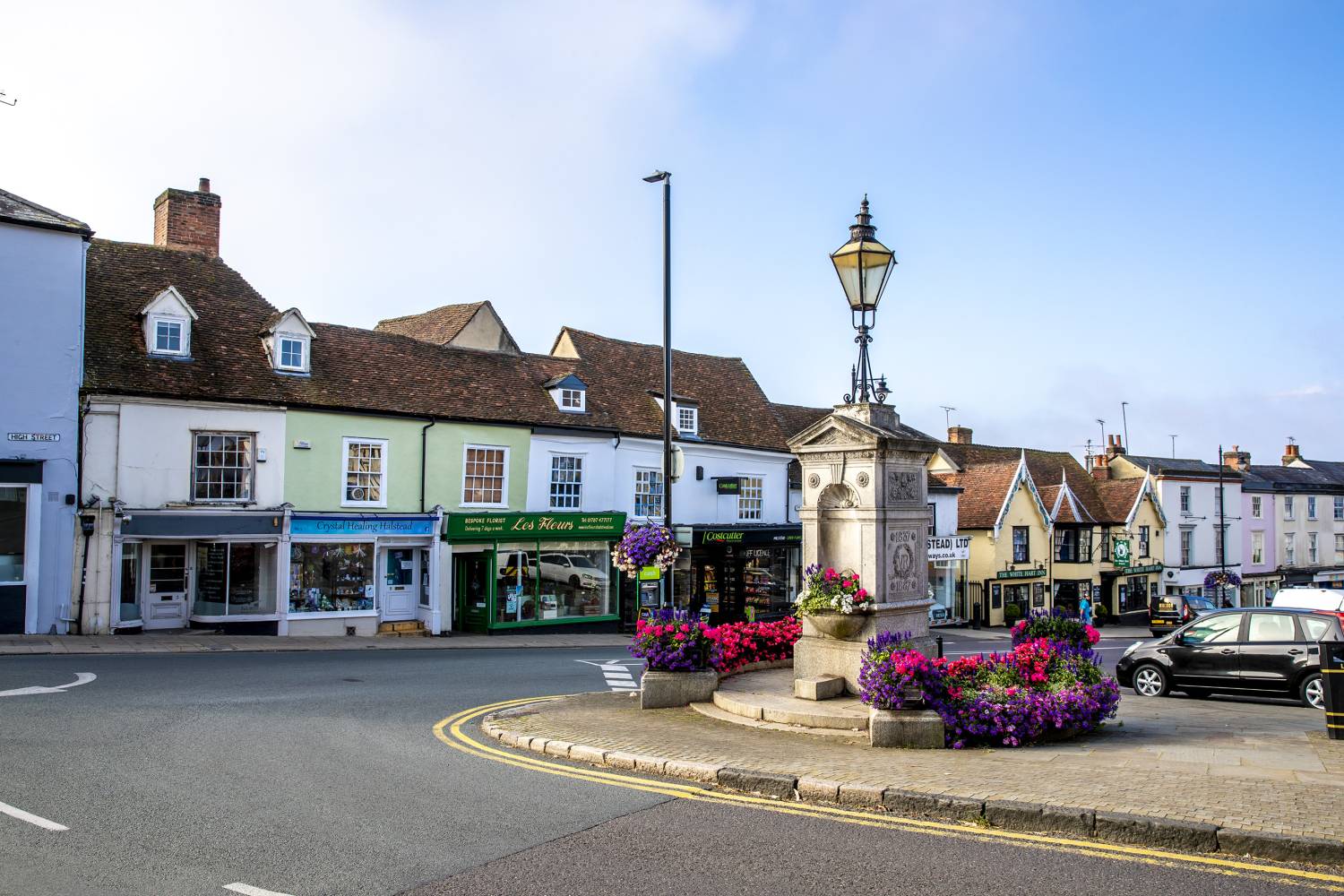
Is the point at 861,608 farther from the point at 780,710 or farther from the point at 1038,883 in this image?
the point at 1038,883

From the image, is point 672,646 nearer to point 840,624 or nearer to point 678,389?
point 840,624

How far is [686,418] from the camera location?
33094mm

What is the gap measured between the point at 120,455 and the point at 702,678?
15.4 meters

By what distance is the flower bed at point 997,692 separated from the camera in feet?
33.8

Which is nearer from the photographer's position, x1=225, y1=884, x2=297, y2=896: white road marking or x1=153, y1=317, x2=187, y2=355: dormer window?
x1=225, y1=884, x2=297, y2=896: white road marking

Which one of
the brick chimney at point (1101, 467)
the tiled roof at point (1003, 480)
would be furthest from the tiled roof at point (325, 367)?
the brick chimney at point (1101, 467)

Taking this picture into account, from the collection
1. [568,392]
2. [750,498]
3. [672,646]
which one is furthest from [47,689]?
[750,498]

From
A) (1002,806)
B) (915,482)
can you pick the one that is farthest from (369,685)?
(1002,806)

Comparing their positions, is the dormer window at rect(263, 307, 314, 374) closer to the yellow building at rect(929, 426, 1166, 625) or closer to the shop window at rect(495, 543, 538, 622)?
the shop window at rect(495, 543, 538, 622)

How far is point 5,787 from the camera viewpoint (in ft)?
27.8

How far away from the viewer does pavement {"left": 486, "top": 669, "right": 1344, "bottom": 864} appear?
7250 millimetres

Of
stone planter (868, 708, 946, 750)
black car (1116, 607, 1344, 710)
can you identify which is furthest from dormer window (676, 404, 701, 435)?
stone planter (868, 708, 946, 750)

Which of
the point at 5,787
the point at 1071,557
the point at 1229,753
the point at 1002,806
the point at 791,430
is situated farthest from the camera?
the point at 1071,557

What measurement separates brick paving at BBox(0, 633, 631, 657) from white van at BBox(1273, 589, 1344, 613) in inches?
580
